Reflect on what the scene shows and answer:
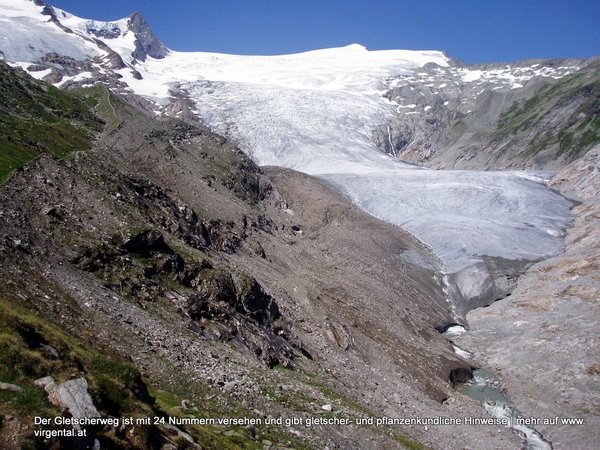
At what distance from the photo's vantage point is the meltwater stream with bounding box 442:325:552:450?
4684cm

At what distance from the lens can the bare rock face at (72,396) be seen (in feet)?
46.4

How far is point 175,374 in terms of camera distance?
26.0m

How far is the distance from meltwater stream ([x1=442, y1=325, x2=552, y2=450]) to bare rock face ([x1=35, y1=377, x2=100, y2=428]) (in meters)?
42.5

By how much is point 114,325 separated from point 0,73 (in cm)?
5940

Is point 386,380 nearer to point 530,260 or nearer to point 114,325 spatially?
point 114,325

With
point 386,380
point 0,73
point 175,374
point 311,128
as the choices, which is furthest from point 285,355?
point 311,128

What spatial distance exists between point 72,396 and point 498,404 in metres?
49.4

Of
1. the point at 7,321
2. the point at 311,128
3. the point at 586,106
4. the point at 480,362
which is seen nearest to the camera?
the point at 7,321

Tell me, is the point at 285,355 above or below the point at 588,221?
below

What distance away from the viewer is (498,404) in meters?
53.3

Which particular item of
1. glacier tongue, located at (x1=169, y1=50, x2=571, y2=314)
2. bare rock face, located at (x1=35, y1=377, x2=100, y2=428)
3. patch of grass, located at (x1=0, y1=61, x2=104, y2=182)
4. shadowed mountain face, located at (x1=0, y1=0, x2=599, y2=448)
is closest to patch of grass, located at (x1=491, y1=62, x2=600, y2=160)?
glacier tongue, located at (x1=169, y1=50, x2=571, y2=314)

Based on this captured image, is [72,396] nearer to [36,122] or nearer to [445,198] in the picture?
[36,122]

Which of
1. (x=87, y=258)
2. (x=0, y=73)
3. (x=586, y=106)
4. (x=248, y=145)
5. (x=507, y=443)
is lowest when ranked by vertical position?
(x=507, y=443)

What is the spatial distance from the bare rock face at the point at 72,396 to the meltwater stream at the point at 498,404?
4252 centimetres
